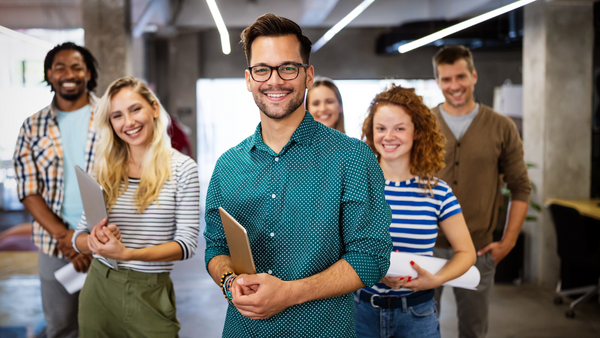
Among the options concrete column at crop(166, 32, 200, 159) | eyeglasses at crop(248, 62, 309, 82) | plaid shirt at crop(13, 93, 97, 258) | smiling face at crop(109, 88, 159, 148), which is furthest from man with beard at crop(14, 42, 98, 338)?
concrete column at crop(166, 32, 200, 159)

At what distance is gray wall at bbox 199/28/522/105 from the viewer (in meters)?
6.05

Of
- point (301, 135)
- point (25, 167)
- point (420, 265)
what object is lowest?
point (420, 265)

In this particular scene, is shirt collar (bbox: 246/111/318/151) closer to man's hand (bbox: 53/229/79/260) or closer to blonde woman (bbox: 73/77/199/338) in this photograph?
blonde woman (bbox: 73/77/199/338)

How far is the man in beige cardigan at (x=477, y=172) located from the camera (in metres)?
2.46

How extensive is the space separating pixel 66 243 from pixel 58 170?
0.41m

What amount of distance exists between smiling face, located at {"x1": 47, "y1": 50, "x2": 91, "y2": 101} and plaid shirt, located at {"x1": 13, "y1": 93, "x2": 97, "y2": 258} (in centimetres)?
14

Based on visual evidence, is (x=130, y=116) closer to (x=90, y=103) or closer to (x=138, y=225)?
(x=138, y=225)

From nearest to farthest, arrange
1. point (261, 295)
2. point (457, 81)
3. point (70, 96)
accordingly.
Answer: point (261, 295) → point (457, 81) → point (70, 96)

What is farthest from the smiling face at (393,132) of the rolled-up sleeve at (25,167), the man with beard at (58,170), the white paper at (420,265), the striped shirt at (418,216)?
the rolled-up sleeve at (25,167)

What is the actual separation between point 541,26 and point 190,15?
4113 millimetres

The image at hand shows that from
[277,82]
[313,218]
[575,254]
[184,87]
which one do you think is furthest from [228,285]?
[184,87]

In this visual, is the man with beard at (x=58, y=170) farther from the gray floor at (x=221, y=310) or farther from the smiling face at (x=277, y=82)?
the smiling face at (x=277, y=82)

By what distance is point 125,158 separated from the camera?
202cm

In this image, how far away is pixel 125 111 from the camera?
6.26 feet
